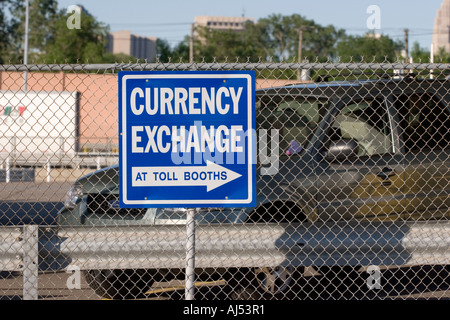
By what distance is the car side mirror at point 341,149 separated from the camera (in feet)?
19.8

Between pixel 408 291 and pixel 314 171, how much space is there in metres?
1.79

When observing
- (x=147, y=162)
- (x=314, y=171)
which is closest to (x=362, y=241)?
(x=314, y=171)

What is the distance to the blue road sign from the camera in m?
4.78

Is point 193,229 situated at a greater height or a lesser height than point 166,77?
lesser

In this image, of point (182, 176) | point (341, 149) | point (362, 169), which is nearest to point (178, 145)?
point (182, 176)

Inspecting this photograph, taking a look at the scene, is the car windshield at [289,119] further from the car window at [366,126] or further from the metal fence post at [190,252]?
the metal fence post at [190,252]

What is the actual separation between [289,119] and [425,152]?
1.29m

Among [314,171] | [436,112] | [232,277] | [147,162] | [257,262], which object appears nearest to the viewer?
[147,162]

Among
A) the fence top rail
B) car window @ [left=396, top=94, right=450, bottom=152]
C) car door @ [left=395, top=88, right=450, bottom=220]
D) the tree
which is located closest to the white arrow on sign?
the fence top rail

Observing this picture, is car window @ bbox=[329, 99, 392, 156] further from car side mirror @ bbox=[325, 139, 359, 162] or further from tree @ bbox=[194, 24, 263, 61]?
tree @ bbox=[194, 24, 263, 61]

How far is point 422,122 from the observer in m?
6.54

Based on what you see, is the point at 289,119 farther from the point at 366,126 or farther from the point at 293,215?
the point at 293,215
